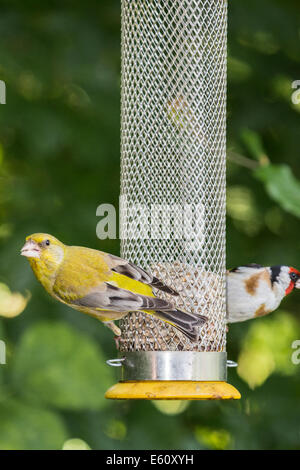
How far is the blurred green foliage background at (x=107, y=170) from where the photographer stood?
6.29 m

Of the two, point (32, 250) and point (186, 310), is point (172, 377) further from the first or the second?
point (32, 250)

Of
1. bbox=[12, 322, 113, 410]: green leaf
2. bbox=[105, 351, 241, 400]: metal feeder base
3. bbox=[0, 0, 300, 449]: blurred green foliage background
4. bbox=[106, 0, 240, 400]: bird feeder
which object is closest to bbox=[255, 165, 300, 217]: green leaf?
bbox=[106, 0, 240, 400]: bird feeder

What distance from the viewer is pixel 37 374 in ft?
16.5

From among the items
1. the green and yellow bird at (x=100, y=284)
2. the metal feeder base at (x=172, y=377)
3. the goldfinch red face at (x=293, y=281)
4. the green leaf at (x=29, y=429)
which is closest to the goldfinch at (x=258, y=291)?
the goldfinch red face at (x=293, y=281)

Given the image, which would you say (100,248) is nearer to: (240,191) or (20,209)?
(20,209)

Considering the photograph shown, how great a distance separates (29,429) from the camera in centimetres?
495

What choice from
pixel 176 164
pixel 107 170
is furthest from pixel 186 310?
pixel 107 170

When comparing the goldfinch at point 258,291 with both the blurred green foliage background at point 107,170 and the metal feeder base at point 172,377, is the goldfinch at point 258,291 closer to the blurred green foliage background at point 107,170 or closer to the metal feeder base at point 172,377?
the metal feeder base at point 172,377

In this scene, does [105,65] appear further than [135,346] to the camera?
Yes

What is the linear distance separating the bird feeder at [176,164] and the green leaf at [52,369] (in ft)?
1.30

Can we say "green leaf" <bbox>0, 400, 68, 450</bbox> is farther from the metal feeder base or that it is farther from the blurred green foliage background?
the blurred green foliage background

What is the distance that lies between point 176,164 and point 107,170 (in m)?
1.96
